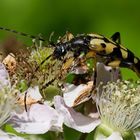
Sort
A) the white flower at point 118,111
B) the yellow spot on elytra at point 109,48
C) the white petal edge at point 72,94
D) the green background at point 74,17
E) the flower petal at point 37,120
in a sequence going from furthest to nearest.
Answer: the green background at point 74,17, the yellow spot on elytra at point 109,48, the white flower at point 118,111, the white petal edge at point 72,94, the flower petal at point 37,120

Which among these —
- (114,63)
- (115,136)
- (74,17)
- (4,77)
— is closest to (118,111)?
(115,136)

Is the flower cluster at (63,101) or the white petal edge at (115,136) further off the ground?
the flower cluster at (63,101)

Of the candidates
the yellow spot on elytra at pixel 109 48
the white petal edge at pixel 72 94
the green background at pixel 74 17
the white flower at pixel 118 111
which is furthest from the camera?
the green background at pixel 74 17

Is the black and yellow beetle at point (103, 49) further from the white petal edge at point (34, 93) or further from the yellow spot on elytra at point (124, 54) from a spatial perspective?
the white petal edge at point (34, 93)

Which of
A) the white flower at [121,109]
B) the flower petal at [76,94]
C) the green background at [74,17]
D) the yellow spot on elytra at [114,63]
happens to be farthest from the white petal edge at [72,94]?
the green background at [74,17]

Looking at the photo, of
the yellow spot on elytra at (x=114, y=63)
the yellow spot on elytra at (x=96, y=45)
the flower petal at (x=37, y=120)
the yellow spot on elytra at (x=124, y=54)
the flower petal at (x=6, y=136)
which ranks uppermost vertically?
the yellow spot on elytra at (x=96, y=45)

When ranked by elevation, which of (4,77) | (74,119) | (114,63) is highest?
(114,63)

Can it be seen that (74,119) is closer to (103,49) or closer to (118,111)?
(118,111)

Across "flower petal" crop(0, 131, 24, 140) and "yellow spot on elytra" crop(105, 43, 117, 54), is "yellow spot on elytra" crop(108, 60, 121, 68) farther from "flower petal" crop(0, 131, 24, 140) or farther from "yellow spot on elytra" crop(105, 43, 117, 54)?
"flower petal" crop(0, 131, 24, 140)
